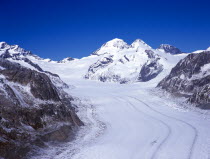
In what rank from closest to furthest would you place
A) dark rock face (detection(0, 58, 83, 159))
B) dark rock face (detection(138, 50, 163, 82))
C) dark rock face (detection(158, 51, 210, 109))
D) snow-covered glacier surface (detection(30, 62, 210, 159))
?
dark rock face (detection(0, 58, 83, 159)) < snow-covered glacier surface (detection(30, 62, 210, 159)) < dark rock face (detection(158, 51, 210, 109)) < dark rock face (detection(138, 50, 163, 82))

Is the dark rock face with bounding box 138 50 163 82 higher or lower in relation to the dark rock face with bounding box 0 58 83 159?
higher

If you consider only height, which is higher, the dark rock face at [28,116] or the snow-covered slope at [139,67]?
the snow-covered slope at [139,67]

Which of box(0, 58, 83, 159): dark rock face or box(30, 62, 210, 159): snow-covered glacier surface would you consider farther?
box(30, 62, 210, 159): snow-covered glacier surface

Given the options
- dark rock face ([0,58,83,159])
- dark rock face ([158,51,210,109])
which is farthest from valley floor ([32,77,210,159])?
dark rock face ([158,51,210,109])

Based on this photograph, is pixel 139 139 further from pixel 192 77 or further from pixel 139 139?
pixel 192 77

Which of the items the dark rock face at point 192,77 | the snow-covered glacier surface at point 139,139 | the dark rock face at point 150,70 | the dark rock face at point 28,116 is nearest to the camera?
the dark rock face at point 28,116

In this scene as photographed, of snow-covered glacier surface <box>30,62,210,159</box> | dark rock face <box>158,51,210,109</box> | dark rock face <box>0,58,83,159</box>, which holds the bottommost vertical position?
snow-covered glacier surface <box>30,62,210,159</box>

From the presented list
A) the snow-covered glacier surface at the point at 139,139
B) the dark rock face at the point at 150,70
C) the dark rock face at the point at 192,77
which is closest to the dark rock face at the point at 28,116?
the snow-covered glacier surface at the point at 139,139

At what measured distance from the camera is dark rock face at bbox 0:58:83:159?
18.2m

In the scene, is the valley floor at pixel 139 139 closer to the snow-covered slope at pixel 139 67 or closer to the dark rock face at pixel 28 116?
the dark rock face at pixel 28 116

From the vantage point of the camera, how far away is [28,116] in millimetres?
22438

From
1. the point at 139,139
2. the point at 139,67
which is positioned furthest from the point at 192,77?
the point at 139,67

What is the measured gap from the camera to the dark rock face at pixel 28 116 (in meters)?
18.2

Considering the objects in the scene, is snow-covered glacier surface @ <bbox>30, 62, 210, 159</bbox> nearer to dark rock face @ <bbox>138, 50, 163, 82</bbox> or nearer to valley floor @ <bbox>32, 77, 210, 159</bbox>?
valley floor @ <bbox>32, 77, 210, 159</bbox>
